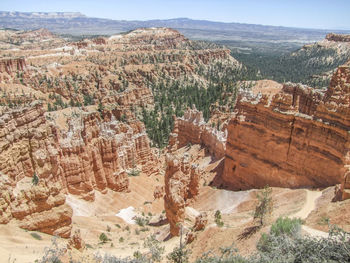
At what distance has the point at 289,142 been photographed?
25.5m

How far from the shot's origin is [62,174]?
82.4ft

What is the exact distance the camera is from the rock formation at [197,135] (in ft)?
125

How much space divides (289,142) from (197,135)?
20.1m

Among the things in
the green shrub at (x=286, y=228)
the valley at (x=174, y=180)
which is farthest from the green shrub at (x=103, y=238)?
the green shrub at (x=286, y=228)

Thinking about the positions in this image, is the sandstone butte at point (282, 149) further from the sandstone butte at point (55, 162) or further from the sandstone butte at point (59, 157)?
the sandstone butte at point (55, 162)

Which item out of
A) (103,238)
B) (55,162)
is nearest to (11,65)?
(55,162)

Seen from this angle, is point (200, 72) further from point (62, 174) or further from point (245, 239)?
point (245, 239)

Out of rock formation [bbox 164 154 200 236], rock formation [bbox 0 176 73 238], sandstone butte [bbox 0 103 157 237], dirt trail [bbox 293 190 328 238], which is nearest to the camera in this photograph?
rock formation [bbox 0 176 73 238]

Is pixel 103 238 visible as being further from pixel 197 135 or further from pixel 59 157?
pixel 197 135

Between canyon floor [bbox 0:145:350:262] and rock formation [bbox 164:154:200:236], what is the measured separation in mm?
894

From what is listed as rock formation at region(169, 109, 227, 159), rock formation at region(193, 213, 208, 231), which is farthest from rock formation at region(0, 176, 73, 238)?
rock formation at region(169, 109, 227, 159)

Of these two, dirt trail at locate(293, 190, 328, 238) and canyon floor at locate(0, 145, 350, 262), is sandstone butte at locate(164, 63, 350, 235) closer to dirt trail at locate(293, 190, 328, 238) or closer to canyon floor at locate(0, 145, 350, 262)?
canyon floor at locate(0, 145, 350, 262)

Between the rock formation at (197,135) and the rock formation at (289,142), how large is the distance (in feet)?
23.4

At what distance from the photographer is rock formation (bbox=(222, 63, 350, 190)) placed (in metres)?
22.4
